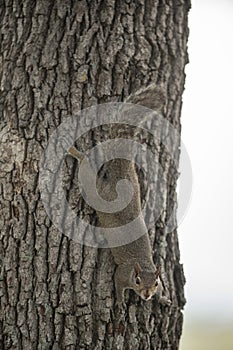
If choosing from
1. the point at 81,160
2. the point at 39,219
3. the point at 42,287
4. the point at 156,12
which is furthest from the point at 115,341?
the point at 156,12

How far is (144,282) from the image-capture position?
192 centimetres

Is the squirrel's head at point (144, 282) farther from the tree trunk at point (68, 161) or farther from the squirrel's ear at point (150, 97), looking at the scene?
the squirrel's ear at point (150, 97)

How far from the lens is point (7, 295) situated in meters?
1.99

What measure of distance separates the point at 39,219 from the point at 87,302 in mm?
291

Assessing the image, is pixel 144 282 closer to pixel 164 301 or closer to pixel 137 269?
pixel 137 269

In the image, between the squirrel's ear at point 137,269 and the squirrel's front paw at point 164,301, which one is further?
the squirrel's front paw at point 164,301


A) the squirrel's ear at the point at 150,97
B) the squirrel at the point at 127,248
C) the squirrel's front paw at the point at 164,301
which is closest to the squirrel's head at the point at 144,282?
the squirrel at the point at 127,248

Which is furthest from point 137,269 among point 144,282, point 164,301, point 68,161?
point 68,161

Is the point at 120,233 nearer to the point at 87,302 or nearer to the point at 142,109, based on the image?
the point at 87,302

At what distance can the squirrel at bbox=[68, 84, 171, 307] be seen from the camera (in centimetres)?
192

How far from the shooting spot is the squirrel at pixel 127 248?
1.92m

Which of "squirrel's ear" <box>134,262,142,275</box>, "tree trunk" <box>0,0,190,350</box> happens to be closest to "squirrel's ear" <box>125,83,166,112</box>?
"tree trunk" <box>0,0,190,350</box>

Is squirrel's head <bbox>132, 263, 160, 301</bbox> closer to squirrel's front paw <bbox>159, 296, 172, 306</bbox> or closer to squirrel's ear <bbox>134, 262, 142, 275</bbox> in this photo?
squirrel's ear <bbox>134, 262, 142, 275</bbox>

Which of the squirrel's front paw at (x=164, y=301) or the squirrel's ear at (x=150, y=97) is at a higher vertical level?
the squirrel's ear at (x=150, y=97)
